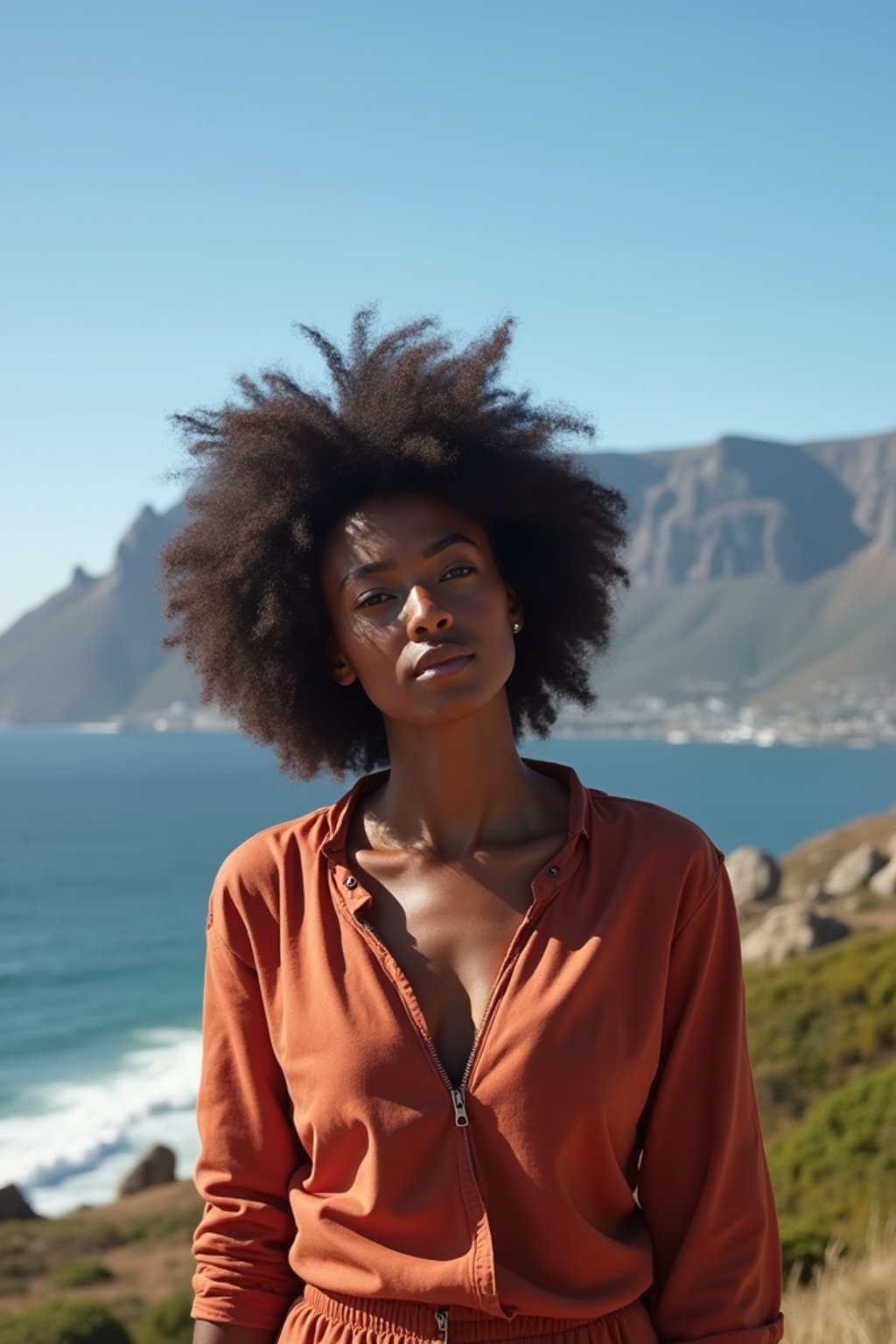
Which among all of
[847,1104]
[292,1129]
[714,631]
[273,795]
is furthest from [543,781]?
[714,631]

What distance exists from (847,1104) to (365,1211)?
8.98 m

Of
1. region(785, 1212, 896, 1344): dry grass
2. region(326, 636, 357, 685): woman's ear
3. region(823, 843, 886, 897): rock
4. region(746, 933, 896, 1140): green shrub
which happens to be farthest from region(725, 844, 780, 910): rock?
region(326, 636, 357, 685): woman's ear

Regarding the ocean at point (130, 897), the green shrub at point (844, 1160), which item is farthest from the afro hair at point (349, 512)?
the green shrub at point (844, 1160)

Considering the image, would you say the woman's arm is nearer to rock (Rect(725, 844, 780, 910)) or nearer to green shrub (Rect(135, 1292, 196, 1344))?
green shrub (Rect(135, 1292, 196, 1344))

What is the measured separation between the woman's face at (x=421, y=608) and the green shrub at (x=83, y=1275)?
16192 millimetres

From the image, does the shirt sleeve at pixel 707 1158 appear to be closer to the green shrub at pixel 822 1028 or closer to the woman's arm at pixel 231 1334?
the woman's arm at pixel 231 1334

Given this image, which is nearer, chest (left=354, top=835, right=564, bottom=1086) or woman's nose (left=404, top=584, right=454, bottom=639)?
chest (left=354, top=835, right=564, bottom=1086)

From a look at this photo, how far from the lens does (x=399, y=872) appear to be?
2631 millimetres

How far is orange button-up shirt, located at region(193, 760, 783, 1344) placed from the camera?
7.45 feet

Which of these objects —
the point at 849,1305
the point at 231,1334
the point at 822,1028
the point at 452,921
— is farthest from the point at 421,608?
the point at 822,1028

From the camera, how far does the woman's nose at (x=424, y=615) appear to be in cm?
252

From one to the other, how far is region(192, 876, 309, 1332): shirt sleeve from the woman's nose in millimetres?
634

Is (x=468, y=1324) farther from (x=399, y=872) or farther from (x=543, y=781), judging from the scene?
(x=543, y=781)

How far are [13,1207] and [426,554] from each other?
71.6 ft
